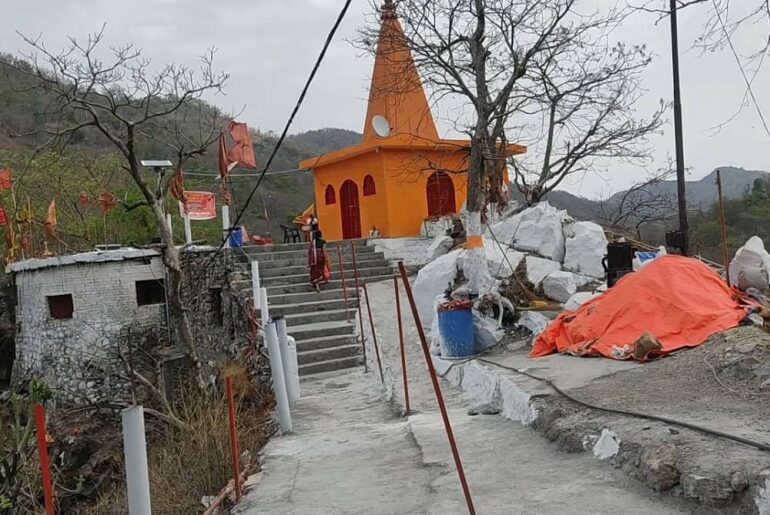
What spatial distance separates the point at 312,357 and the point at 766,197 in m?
20.7

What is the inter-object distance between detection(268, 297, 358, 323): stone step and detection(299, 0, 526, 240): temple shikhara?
4.99 meters

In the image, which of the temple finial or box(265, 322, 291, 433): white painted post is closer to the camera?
box(265, 322, 291, 433): white painted post

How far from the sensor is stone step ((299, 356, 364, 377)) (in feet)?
34.7

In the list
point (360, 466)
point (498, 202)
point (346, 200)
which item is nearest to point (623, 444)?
point (360, 466)

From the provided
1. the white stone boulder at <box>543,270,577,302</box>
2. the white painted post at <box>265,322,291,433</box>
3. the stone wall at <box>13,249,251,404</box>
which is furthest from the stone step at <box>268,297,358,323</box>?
the white painted post at <box>265,322,291,433</box>

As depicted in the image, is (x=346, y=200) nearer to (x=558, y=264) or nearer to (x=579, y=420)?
(x=558, y=264)

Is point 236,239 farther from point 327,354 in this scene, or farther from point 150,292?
point 327,354

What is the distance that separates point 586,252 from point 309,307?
16.3ft

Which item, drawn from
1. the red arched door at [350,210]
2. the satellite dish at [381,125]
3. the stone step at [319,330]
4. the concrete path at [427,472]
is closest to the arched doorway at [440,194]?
the satellite dish at [381,125]

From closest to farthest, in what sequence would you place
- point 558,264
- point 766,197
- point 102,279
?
point 558,264 → point 102,279 → point 766,197

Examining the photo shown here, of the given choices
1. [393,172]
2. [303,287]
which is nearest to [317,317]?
[303,287]

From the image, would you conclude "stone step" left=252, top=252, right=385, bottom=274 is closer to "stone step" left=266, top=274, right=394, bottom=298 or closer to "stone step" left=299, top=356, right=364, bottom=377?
"stone step" left=266, top=274, right=394, bottom=298

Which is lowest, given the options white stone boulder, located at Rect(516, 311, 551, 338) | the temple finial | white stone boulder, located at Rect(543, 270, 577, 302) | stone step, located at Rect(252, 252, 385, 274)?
white stone boulder, located at Rect(516, 311, 551, 338)

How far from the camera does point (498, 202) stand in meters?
15.5
